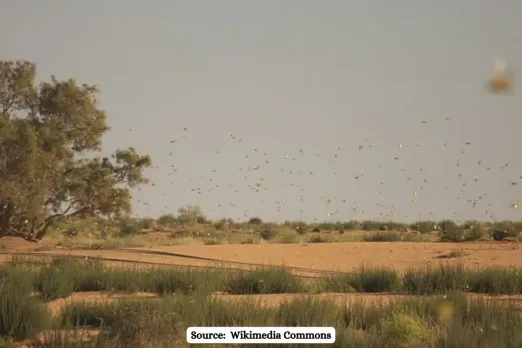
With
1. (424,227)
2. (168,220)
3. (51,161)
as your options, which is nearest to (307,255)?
(51,161)

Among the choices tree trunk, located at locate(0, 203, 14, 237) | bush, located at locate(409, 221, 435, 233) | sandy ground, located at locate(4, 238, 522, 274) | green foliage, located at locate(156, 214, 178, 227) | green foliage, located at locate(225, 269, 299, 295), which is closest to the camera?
green foliage, located at locate(225, 269, 299, 295)

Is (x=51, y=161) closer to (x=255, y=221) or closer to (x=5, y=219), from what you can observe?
(x=5, y=219)

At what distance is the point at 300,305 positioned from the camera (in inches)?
521

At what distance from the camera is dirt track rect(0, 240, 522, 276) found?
3002cm

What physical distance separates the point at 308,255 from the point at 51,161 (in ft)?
40.7

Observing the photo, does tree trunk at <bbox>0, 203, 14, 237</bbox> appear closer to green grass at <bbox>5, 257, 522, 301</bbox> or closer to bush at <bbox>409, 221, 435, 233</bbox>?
green grass at <bbox>5, 257, 522, 301</bbox>

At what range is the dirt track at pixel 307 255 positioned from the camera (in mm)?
30016

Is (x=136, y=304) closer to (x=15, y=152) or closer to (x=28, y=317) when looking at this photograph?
(x=28, y=317)

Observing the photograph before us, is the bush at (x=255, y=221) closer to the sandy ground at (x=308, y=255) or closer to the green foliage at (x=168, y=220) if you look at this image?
the green foliage at (x=168, y=220)

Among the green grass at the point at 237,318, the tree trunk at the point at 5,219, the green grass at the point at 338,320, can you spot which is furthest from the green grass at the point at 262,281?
the tree trunk at the point at 5,219

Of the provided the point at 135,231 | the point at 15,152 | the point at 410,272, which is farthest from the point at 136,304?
the point at 135,231

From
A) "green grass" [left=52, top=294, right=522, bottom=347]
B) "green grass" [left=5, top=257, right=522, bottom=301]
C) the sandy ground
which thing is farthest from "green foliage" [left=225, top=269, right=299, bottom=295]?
the sandy ground

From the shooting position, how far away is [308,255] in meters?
34.3

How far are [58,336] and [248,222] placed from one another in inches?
2567
